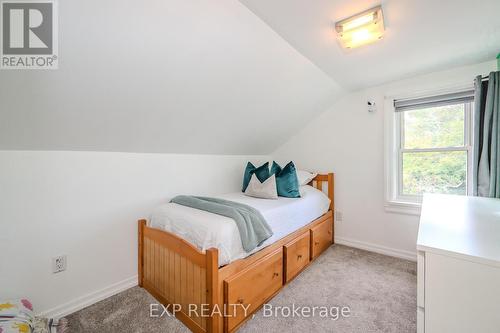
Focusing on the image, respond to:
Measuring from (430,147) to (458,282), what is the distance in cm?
221

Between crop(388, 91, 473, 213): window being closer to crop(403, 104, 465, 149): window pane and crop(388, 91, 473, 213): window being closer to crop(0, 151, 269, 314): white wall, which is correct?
crop(403, 104, 465, 149): window pane

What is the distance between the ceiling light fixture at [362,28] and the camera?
141 cm

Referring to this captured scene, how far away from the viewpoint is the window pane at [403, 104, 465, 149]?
89.4 inches

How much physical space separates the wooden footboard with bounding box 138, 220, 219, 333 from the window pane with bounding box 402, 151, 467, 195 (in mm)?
2515

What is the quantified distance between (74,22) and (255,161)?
2606 mm

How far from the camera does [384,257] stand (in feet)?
8.27

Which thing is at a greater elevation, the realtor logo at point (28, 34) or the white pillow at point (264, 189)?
the realtor logo at point (28, 34)

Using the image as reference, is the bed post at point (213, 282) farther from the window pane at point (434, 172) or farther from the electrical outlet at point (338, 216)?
the window pane at point (434, 172)

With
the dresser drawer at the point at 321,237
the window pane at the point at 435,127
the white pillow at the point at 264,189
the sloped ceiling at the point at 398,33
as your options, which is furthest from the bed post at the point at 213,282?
the window pane at the point at 435,127

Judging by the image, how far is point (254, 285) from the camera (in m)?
1.56

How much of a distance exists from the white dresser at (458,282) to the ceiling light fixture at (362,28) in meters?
1.36

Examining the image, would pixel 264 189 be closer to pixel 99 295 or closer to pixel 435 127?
pixel 99 295

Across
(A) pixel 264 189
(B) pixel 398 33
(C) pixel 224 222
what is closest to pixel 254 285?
(C) pixel 224 222

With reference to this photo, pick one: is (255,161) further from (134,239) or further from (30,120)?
(30,120)
